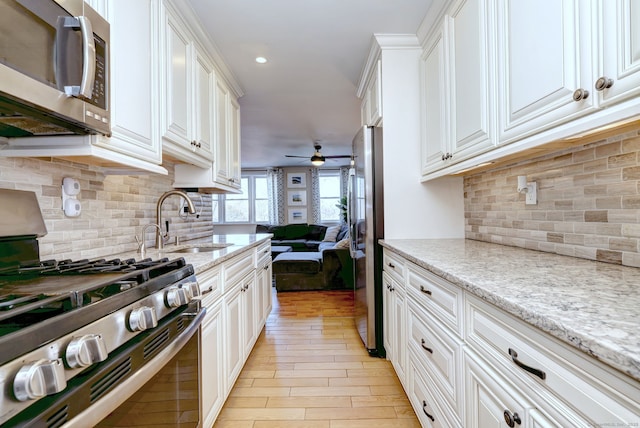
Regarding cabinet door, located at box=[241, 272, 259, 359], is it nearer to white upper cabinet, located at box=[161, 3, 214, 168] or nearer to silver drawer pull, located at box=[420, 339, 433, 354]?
white upper cabinet, located at box=[161, 3, 214, 168]

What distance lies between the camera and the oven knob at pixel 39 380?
0.53 metres

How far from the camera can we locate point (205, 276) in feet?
5.04

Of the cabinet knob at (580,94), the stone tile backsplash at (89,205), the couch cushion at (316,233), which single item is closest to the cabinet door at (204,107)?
the stone tile backsplash at (89,205)

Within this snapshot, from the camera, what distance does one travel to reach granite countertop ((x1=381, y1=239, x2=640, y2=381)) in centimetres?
55

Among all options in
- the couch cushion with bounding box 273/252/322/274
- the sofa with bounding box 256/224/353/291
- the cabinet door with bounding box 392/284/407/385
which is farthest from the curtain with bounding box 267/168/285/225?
the cabinet door with bounding box 392/284/407/385

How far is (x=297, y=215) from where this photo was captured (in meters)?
8.66

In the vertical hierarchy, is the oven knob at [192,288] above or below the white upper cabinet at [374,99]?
below

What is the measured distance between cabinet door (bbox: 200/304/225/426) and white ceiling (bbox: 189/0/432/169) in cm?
186

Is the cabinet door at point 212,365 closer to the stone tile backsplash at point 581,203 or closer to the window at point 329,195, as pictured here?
the stone tile backsplash at point 581,203

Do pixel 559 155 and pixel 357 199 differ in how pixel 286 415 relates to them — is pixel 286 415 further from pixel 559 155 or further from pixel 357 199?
pixel 559 155

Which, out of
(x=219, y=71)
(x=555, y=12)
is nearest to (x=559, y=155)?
(x=555, y=12)

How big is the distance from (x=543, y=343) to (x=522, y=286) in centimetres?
25

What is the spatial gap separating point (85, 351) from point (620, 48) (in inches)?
57.3

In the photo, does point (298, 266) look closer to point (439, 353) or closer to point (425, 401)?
point (425, 401)
